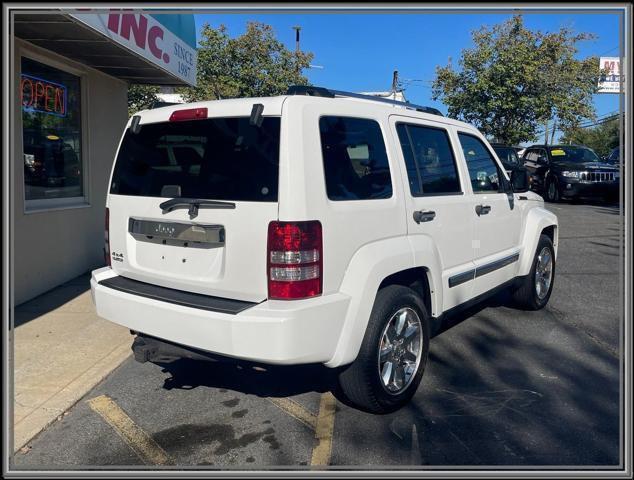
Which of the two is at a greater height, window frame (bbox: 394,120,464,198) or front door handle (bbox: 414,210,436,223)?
window frame (bbox: 394,120,464,198)

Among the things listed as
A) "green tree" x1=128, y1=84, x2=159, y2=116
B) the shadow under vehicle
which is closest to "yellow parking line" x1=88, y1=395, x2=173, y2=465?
the shadow under vehicle

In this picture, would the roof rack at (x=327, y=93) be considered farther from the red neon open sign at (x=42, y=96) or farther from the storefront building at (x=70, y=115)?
the red neon open sign at (x=42, y=96)

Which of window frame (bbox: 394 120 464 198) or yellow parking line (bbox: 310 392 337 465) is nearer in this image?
yellow parking line (bbox: 310 392 337 465)

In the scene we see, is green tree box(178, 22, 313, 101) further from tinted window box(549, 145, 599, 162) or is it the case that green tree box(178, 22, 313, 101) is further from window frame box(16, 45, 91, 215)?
window frame box(16, 45, 91, 215)

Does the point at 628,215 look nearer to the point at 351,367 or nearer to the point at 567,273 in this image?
the point at 351,367

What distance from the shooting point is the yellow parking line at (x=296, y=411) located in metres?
3.66

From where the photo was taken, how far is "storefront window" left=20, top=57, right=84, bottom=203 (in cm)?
650

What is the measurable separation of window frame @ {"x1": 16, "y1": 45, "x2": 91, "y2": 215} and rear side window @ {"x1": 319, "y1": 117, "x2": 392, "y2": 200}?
4418 millimetres

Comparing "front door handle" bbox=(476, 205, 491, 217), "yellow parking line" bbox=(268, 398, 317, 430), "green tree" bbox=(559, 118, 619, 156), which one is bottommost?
"yellow parking line" bbox=(268, 398, 317, 430)

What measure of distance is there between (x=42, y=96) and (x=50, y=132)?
456 mm

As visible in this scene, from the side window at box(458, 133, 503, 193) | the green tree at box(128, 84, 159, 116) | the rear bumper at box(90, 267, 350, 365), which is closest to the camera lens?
the rear bumper at box(90, 267, 350, 365)

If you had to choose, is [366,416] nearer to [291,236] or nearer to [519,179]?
[291,236]

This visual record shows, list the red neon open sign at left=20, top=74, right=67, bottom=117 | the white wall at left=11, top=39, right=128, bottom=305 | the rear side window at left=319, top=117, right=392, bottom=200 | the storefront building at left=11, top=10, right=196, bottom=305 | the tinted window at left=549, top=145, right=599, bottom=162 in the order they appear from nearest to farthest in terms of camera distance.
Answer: the rear side window at left=319, top=117, right=392, bottom=200 → the storefront building at left=11, top=10, right=196, bottom=305 → the white wall at left=11, top=39, right=128, bottom=305 → the red neon open sign at left=20, top=74, right=67, bottom=117 → the tinted window at left=549, top=145, right=599, bottom=162

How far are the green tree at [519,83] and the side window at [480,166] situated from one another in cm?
1672
